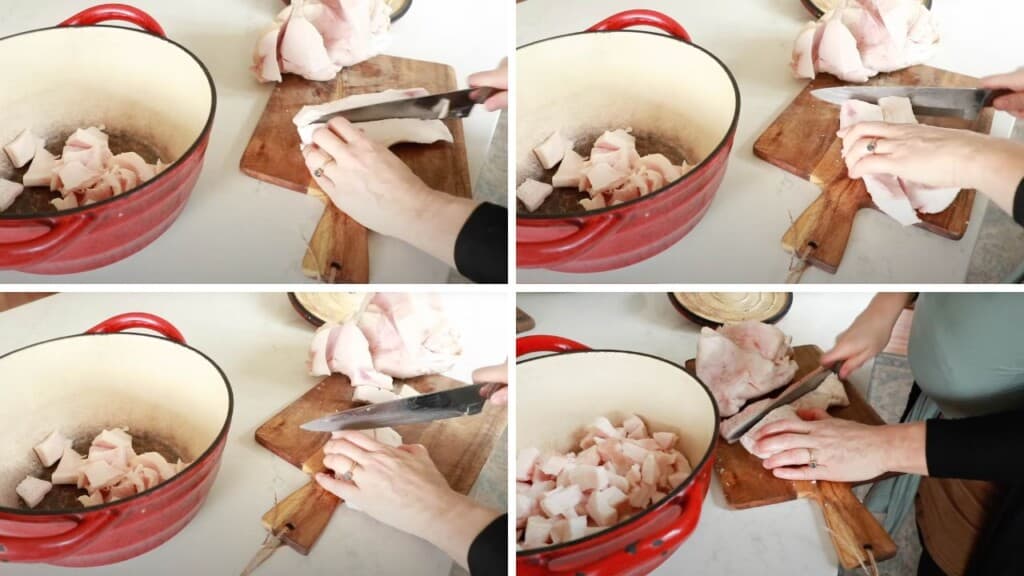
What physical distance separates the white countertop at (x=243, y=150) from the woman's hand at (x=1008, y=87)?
19.9 inches

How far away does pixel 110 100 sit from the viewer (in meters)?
0.95

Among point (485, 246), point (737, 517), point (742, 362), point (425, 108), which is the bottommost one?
point (737, 517)

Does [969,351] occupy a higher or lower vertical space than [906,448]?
higher

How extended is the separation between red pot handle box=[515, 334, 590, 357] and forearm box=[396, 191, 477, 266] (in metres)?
0.15

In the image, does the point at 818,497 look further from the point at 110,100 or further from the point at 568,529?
the point at 110,100

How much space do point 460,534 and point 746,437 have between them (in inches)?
13.3

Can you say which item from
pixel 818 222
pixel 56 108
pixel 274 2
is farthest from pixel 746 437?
pixel 56 108

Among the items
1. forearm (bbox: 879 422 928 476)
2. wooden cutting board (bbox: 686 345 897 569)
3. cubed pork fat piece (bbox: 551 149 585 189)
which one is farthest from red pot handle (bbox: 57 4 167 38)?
forearm (bbox: 879 422 928 476)

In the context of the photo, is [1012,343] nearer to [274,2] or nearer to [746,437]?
[746,437]

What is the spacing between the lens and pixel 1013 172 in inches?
37.6

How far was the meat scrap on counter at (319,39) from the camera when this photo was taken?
3.16ft

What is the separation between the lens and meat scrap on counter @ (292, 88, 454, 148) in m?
0.96

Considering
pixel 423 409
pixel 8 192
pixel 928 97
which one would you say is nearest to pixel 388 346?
pixel 423 409

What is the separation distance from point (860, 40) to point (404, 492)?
26.5 inches
